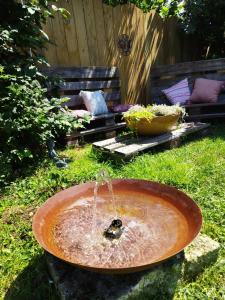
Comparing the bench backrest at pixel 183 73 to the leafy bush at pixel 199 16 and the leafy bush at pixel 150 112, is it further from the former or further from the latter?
the leafy bush at pixel 150 112

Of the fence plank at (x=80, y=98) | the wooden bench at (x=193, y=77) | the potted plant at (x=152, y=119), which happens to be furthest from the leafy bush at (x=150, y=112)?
the wooden bench at (x=193, y=77)

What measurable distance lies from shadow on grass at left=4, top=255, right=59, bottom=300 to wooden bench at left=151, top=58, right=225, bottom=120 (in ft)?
13.4

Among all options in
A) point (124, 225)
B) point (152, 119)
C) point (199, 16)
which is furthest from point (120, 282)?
point (199, 16)

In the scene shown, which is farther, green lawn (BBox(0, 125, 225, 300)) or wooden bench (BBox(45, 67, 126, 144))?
wooden bench (BBox(45, 67, 126, 144))

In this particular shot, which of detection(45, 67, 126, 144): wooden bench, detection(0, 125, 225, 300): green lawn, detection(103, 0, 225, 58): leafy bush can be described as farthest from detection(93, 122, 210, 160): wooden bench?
detection(103, 0, 225, 58): leafy bush

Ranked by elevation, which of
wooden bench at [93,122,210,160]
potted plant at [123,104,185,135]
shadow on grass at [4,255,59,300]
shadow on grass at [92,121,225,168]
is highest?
potted plant at [123,104,185,135]

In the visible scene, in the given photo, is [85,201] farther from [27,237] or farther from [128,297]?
[128,297]

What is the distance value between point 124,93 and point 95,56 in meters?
1.03

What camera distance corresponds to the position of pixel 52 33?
15.9ft

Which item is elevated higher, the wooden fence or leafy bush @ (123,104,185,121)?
the wooden fence

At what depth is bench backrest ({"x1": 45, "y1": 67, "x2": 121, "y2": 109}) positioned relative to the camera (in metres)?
4.82

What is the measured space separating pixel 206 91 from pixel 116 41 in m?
2.04

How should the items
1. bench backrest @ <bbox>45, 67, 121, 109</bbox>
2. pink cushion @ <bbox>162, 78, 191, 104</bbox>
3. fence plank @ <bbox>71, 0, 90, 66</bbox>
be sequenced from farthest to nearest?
pink cushion @ <bbox>162, 78, 191, 104</bbox> < fence plank @ <bbox>71, 0, 90, 66</bbox> < bench backrest @ <bbox>45, 67, 121, 109</bbox>

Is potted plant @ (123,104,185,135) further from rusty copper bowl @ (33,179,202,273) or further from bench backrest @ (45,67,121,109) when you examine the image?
rusty copper bowl @ (33,179,202,273)
